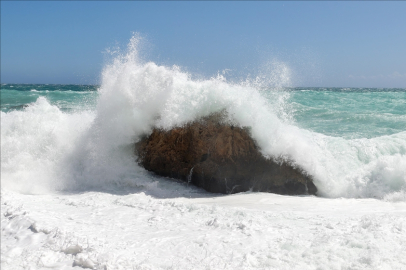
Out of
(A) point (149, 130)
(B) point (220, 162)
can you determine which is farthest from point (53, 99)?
(B) point (220, 162)

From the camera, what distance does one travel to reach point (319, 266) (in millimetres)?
2633

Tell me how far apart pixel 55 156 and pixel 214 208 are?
11.5 feet

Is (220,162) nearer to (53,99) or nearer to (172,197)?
(172,197)

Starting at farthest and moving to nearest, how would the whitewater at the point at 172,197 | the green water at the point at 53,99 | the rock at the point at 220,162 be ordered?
the green water at the point at 53,99 → the rock at the point at 220,162 → the whitewater at the point at 172,197

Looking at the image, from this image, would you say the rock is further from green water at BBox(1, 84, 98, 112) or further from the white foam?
green water at BBox(1, 84, 98, 112)

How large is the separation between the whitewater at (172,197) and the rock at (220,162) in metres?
0.16

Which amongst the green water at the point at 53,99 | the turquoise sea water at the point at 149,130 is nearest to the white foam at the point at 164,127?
the turquoise sea water at the point at 149,130


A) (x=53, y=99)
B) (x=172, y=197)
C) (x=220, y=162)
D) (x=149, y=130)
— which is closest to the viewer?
(x=172, y=197)

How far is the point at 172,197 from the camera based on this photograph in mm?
4914

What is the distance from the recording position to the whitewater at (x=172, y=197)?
288cm

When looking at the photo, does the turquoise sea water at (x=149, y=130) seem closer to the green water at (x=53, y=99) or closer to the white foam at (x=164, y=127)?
the white foam at (x=164, y=127)

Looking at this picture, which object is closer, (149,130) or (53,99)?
(149,130)

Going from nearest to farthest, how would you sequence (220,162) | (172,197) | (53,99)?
(172,197) → (220,162) → (53,99)

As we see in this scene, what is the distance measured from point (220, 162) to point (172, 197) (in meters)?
0.97
